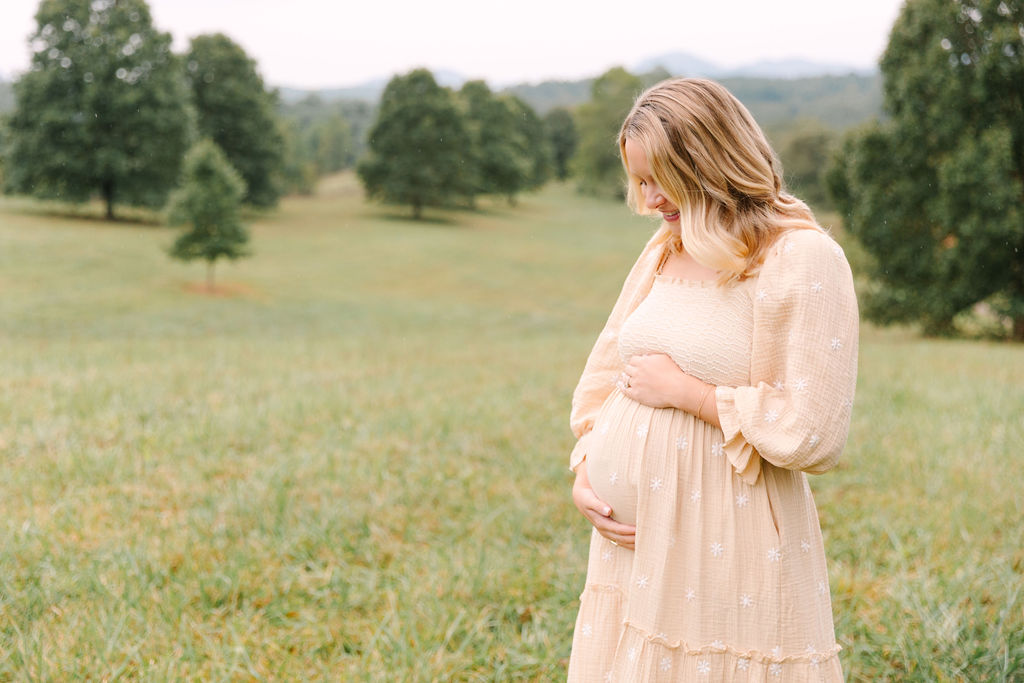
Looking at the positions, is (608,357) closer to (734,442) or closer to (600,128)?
(734,442)

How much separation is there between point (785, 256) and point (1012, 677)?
85.7 inches

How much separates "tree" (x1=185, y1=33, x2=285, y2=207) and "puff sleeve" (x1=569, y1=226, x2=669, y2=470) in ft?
149

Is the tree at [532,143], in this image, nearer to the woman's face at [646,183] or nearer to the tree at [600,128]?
the tree at [600,128]

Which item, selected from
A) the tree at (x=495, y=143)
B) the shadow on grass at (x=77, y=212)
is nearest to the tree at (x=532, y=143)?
the tree at (x=495, y=143)

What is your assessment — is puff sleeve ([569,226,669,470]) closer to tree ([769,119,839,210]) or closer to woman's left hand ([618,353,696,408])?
woman's left hand ([618,353,696,408])

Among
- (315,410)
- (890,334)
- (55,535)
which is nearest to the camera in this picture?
(55,535)

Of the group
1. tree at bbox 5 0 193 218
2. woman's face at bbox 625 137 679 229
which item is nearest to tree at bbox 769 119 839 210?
tree at bbox 5 0 193 218

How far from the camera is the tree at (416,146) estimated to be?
4328 cm

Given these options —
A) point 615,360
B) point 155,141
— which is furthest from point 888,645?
point 155,141

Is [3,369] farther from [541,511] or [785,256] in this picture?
[785,256]

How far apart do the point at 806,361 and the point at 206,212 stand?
26.6 m

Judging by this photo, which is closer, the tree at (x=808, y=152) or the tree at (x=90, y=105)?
the tree at (x=90, y=105)

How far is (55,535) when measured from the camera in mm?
3840

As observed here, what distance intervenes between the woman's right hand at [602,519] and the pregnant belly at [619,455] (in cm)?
2
